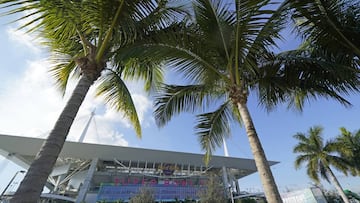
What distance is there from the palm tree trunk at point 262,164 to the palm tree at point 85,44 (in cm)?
270

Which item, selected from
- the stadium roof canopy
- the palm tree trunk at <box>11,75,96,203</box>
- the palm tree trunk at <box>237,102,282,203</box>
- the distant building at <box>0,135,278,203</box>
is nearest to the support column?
the distant building at <box>0,135,278,203</box>

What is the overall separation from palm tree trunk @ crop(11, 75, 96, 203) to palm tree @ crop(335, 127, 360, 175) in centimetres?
2620

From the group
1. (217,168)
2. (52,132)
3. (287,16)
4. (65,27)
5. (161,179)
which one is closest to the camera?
(52,132)

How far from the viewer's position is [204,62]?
15.5 ft

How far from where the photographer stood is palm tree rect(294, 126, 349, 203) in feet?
71.1

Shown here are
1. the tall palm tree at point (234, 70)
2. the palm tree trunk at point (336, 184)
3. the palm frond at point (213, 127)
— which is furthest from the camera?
the palm tree trunk at point (336, 184)

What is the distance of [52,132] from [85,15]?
78.4 inches

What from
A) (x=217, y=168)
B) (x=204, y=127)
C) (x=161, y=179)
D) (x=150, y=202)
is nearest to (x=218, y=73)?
(x=204, y=127)

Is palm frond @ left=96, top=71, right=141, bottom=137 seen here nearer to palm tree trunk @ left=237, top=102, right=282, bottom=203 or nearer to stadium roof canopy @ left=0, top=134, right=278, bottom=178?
palm tree trunk @ left=237, top=102, right=282, bottom=203

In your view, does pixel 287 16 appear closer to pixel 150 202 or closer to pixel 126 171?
pixel 150 202

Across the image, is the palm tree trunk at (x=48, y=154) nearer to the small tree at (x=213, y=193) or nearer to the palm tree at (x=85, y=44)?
the palm tree at (x=85, y=44)

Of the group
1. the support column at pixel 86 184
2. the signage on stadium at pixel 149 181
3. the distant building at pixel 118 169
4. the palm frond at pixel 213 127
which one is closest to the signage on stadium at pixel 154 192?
the distant building at pixel 118 169

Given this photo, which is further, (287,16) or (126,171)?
(126,171)

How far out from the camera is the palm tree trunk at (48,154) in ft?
6.85
